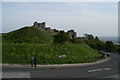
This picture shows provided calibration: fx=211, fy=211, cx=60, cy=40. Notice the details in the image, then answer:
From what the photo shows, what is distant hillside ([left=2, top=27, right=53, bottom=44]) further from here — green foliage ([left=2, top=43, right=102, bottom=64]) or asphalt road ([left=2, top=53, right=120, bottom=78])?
asphalt road ([left=2, top=53, right=120, bottom=78])

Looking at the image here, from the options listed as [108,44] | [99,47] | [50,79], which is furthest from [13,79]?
[99,47]

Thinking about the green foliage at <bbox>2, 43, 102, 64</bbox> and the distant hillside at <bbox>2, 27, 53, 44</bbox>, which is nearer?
the green foliage at <bbox>2, 43, 102, 64</bbox>

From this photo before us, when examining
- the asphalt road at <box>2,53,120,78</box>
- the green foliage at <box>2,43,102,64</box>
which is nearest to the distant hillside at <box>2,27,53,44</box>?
the green foliage at <box>2,43,102,64</box>

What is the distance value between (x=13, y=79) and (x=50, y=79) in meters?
3.14

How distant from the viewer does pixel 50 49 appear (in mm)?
37719

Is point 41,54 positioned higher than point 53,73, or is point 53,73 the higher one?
point 41,54

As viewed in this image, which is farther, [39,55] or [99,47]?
[99,47]

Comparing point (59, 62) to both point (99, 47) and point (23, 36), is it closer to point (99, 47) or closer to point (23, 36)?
point (23, 36)

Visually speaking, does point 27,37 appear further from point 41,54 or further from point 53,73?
point 53,73

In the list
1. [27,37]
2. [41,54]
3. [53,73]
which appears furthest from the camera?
[27,37]

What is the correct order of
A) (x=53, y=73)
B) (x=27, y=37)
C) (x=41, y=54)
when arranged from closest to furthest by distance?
1. (x=53, y=73)
2. (x=41, y=54)
3. (x=27, y=37)

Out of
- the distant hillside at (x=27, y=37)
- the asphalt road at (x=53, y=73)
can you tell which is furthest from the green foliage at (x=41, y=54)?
the distant hillside at (x=27, y=37)

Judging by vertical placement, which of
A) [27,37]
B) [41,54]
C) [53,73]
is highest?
[27,37]

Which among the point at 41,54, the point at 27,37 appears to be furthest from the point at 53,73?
the point at 27,37
